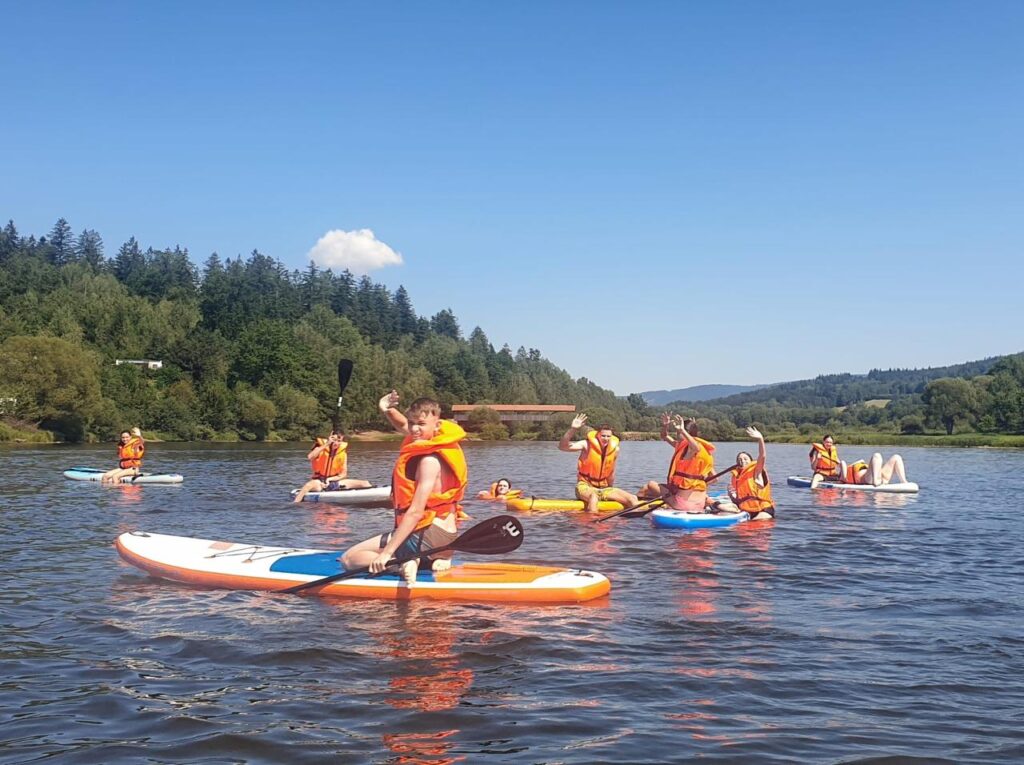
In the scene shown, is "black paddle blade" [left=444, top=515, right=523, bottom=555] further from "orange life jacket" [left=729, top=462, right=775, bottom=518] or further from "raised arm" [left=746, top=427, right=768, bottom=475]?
"orange life jacket" [left=729, top=462, right=775, bottom=518]

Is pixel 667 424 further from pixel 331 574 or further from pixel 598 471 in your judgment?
pixel 331 574

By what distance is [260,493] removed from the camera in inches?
823

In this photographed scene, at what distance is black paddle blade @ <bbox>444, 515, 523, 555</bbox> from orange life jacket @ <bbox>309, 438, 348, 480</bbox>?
11161 millimetres

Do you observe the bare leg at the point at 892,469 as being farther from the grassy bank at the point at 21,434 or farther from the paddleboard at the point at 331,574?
the grassy bank at the point at 21,434

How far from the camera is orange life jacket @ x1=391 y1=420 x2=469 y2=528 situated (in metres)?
7.93

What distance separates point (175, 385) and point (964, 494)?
2165 inches

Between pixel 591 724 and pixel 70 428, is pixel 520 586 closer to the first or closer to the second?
pixel 591 724

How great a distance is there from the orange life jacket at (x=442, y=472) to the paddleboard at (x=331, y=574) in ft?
2.10

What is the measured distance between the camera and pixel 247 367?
74.2 metres

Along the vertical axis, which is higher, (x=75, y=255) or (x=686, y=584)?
(x=75, y=255)

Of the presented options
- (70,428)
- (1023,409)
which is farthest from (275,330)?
(1023,409)

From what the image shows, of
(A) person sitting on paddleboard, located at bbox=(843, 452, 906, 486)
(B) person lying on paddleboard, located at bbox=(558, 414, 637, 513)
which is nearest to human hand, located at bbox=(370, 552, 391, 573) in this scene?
(B) person lying on paddleboard, located at bbox=(558, 414, 637, 513)

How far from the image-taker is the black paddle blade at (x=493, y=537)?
850cm

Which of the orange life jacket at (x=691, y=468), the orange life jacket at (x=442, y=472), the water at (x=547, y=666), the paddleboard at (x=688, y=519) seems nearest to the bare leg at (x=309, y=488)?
the water at (x=547, y=666)
